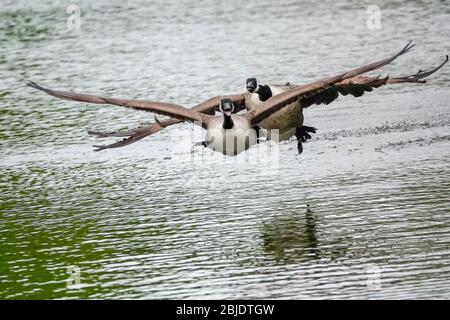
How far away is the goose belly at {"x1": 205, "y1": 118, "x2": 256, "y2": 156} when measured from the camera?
45.4ft

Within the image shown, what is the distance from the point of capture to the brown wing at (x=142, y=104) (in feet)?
44.5

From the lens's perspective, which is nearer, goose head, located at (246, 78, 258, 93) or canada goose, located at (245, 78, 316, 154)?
canada goose, located at (245, 78, 316, 154)

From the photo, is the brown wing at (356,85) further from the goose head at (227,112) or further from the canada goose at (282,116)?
the goose head at (227,112)

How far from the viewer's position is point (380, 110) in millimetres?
17984

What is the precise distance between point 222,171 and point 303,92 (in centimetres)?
263

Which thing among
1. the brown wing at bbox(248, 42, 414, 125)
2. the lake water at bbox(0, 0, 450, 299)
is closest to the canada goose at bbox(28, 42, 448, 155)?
the brown wing at bbox(248, 42, 414, 125)

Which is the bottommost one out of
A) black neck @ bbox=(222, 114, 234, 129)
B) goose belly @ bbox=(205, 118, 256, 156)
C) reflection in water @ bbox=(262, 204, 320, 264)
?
reflection in water @ bbox=(262, 204, 320, 264)

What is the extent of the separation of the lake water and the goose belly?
2.16 ft

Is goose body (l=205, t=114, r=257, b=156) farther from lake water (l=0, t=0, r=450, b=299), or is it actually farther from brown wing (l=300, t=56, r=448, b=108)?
brown wing (l=300, t=56, r=448, b=108)

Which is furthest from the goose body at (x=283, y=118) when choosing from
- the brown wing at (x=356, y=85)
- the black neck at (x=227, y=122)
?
the black neck at (x=227, y=122)

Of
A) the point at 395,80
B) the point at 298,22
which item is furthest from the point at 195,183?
the point at 298,22

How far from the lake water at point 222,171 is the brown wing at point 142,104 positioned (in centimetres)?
98
